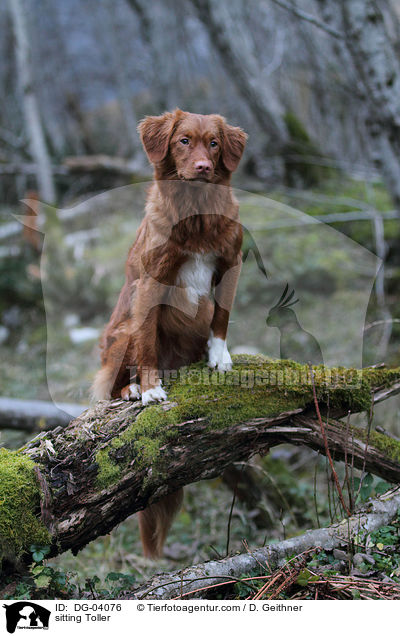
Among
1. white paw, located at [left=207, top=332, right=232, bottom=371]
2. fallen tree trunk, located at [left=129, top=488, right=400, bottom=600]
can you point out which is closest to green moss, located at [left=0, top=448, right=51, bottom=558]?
fallen tree trunk, located at [left=129, top=488, right=400, bottom=600]

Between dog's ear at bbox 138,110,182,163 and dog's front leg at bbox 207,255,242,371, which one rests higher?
dog's ear at bbox 138,110,182,163

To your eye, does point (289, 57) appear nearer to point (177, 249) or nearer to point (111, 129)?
point (111, 129)

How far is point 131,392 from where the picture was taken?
303 cm

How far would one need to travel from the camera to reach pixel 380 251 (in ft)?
22.8

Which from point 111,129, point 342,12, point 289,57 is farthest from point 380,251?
point 111,129

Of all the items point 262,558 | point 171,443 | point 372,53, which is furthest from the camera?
point 372,53

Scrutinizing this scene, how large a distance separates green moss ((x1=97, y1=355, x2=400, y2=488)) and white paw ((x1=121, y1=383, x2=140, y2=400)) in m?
0.18

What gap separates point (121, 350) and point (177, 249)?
31.5 inches

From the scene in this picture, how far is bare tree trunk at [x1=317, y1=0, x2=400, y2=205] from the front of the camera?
5.34 m

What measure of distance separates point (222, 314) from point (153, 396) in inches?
28.1

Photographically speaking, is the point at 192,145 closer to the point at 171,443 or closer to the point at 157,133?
the point at 157,133

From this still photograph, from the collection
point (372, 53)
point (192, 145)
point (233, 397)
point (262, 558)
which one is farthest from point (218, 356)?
point (372, 53)
